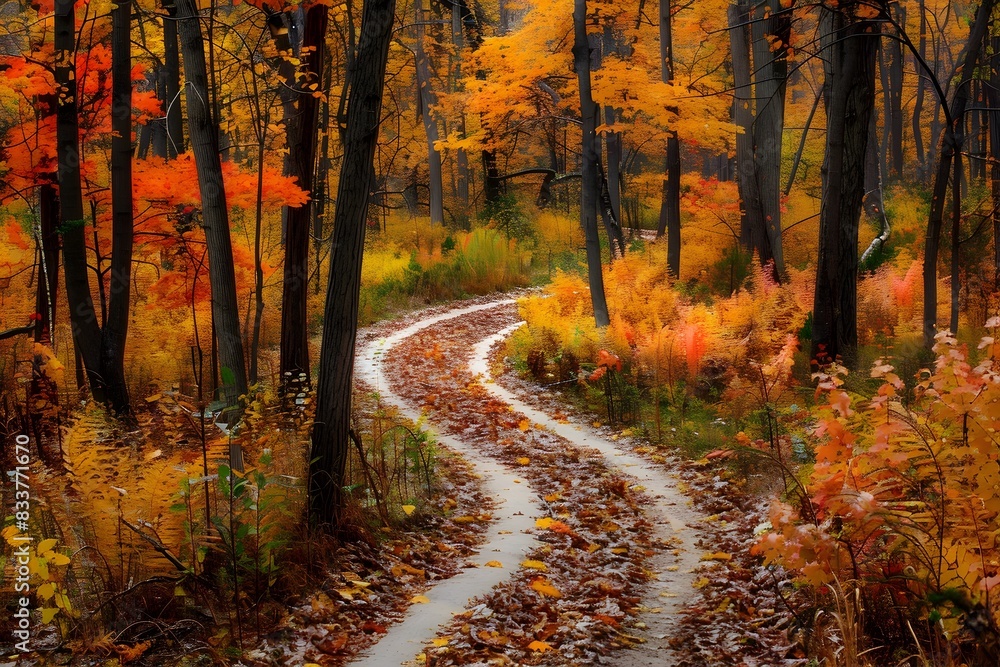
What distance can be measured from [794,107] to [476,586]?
111 feet

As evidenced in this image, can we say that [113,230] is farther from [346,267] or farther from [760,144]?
[760,144]

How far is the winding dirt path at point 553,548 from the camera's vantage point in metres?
4.11

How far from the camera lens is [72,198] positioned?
7012 millimetres

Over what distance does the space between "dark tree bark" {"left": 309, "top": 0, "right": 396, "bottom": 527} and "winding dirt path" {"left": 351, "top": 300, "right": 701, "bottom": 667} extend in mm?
1180

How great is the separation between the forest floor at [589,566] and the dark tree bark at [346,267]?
113 centimetres

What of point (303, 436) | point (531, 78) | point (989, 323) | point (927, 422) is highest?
point (531, 78)

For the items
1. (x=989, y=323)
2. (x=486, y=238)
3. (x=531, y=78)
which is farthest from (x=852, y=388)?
(x=486, y=238)

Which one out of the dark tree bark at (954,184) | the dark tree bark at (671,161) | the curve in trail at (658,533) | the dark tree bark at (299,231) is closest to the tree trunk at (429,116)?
the dark tree bark at (671,161)

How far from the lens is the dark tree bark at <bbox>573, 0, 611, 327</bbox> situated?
11289mm

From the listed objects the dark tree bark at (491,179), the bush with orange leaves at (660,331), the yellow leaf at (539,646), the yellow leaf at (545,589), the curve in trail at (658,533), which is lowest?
the curve in trail at (658,533)

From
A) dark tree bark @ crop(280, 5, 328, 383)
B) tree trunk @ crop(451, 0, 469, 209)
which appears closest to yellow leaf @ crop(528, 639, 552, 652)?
dark tree bark @ crop(280, 5, 328, 383)

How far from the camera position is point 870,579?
322cm

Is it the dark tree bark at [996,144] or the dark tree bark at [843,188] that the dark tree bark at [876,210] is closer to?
the dark tree bark at [996,144]

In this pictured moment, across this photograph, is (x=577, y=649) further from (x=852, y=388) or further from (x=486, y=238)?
(x=486, y=238)
